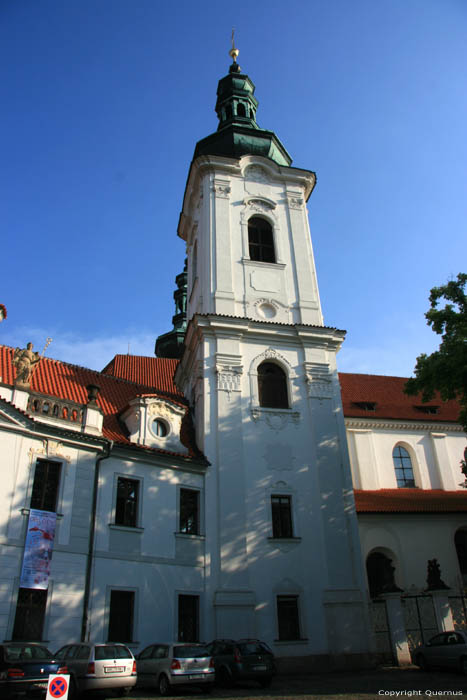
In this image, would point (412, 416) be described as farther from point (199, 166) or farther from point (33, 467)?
point (33, 467)

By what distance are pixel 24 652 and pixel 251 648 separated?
5299 millimetres

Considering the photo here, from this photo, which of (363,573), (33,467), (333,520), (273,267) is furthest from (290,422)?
(33,467)

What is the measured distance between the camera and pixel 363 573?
60.5 feet

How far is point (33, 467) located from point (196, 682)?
6.64 metres

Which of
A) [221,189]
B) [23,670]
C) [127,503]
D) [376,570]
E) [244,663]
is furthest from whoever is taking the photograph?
[221,189]

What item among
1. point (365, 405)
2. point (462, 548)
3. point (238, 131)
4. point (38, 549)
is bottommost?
point (38, 549)

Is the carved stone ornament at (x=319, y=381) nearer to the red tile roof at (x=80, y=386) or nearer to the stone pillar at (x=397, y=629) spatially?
the red tile roof at (x=80, y=386)

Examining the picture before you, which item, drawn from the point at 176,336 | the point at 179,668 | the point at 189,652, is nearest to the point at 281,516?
the point at 189,652

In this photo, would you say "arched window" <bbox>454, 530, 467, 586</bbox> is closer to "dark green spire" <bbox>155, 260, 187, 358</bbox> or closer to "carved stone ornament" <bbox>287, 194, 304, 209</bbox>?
"carved stone ornament" <bbox>287, 194, 304, 209</bbox>

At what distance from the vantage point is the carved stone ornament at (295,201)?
25812 mm

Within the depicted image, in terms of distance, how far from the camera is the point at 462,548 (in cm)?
2416

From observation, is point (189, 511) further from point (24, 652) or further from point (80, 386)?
point (24, 652)

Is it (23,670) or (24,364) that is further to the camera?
(24,364)

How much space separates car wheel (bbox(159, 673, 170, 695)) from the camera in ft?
40.2
